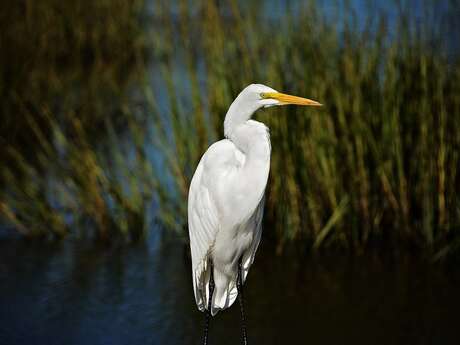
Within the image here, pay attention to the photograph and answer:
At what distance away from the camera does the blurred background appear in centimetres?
336

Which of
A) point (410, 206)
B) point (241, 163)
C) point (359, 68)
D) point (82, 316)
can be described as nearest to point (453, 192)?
point (410, 206)

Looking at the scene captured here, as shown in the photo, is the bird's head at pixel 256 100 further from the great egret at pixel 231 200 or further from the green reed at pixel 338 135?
the green reed at pixel 338 135

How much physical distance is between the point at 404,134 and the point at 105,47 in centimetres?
454

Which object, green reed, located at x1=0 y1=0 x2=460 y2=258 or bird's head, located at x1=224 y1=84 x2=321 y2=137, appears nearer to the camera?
bird's head, located at x1=224 y1=84 x2=321 y2=137

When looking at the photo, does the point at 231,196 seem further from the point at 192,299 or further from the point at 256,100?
the point at 192,299

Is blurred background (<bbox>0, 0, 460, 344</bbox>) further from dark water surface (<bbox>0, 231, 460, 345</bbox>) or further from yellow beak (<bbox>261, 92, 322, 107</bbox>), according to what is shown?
yellow beak (<bbox>261, 92, 322, 107</bbox>)

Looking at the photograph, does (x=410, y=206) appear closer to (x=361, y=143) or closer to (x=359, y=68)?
(x=361, y=143)

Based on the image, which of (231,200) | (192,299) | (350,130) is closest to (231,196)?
(231,200)

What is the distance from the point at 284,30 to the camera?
163 inches

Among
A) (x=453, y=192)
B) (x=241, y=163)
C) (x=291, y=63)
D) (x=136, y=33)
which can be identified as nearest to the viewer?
(x=241, y=163)

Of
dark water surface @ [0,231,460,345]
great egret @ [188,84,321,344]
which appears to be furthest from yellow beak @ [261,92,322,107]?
dark water surface @ [0,231,460,345]

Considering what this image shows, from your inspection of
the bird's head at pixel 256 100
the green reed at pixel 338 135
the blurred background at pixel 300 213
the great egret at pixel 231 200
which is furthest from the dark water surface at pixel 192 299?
the bird's head at pixel 256 100

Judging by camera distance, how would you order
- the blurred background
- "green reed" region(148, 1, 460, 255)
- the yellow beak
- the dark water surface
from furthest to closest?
"green reed" region(148, 1, 460, 255) < the blurred background < the dark water surface < the yellow beak

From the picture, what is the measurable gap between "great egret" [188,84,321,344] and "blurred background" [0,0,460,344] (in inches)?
11.7
